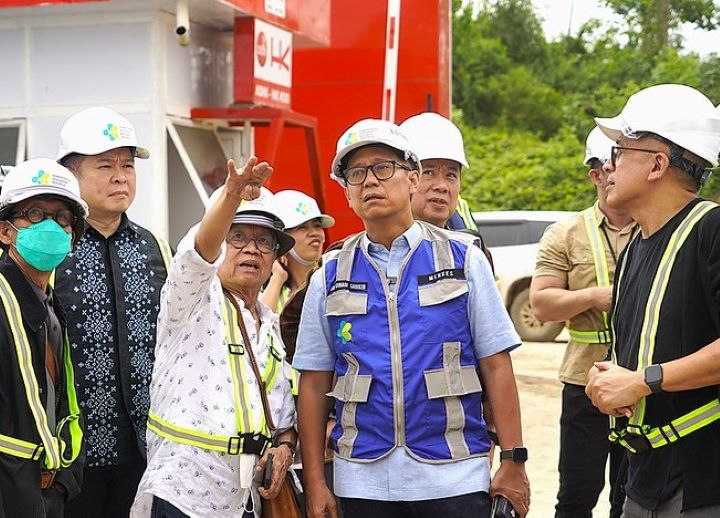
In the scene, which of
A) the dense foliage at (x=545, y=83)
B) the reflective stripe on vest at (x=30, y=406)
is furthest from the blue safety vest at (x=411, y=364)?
the dense foliage at (x=545, y=83)

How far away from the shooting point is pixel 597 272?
16.6ft

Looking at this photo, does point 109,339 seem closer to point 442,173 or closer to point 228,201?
point 228,201

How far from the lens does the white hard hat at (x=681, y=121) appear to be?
10.7ft

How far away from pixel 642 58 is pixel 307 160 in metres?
24.2

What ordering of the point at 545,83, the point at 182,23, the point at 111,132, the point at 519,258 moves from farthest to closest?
the point at 545,83, the point at 519,258, the point at 182,23, the point at 111,132

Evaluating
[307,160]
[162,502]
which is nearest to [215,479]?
[162,502]

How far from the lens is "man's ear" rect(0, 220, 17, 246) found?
12.0ft

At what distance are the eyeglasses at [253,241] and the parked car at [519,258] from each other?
38.1ft

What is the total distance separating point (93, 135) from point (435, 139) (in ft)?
4.70

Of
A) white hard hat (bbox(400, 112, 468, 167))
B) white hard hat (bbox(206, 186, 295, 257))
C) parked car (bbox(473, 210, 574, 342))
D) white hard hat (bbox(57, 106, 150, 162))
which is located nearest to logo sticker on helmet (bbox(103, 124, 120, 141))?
white hard hat (bbox(57, 106, 150, 162))

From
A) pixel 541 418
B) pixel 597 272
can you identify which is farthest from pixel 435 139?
pixel 541 418

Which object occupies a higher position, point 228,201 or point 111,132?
point 111,132

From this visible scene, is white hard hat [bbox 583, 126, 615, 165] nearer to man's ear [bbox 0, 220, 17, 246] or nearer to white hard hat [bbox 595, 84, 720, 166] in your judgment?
white hard hat [bbox 595, 84, 720, 166]

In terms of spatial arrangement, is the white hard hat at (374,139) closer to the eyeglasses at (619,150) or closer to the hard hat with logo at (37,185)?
the eyeglasses at (619,150)
